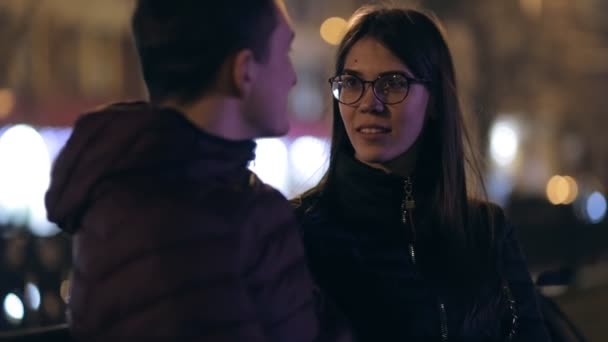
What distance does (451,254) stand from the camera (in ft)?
8.83

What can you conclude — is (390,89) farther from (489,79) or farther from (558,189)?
(558,189)

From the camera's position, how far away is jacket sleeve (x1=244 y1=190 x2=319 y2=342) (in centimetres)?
166

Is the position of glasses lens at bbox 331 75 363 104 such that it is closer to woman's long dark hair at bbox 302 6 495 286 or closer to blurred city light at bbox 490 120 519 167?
woman's long dark hair at bbox 302 6 495 286

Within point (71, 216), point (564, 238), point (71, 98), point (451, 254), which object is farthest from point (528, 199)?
point (71, 216)

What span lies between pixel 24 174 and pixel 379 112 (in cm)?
1592

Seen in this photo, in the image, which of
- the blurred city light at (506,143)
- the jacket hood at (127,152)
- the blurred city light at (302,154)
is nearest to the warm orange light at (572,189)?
the blurred city light at (506,143)

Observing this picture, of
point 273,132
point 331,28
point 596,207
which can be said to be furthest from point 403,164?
point 331,28

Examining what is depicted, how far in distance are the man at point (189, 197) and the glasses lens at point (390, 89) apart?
0.86 meters

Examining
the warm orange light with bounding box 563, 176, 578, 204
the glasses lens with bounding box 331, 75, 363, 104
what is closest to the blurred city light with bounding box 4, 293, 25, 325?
the glasses lens with bounding box 331, 75, 363, 104

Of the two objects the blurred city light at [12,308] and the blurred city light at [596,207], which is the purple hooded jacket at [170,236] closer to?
the blurred city light at [12,308]

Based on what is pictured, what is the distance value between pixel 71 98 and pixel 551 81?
45.4ft

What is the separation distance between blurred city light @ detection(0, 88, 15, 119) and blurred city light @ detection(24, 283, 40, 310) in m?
13.2

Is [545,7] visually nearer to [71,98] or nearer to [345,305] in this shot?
[71,98]

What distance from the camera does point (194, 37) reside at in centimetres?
164
